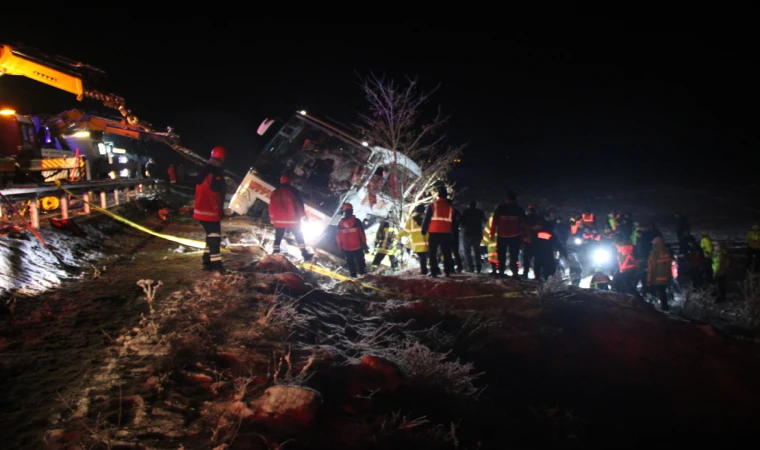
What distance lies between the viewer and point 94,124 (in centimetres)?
1648

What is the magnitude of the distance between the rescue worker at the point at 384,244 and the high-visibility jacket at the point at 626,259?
16.9 ft

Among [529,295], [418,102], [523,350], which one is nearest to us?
[523,350]

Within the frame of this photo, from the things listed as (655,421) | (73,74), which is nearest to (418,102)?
(655,421)

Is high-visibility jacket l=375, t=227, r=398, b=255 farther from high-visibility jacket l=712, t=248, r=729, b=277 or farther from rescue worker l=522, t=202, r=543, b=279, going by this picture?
high-visibility jacket l=712, t=248, r=729, b=277

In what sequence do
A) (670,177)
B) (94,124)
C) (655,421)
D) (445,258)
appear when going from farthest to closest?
(670,177)
(94,124)
(445,258)
(655,421)

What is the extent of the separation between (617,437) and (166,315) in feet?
16.0

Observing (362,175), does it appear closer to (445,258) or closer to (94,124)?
(445,258)

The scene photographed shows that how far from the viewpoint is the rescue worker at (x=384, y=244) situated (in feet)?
31.8

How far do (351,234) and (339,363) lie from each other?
4.45 m

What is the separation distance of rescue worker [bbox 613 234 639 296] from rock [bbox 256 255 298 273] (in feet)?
23.8

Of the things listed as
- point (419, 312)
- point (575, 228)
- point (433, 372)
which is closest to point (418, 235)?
point (419, 312)

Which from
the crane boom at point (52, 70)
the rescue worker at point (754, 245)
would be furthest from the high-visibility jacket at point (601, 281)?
the crane boom at point (52, 70)

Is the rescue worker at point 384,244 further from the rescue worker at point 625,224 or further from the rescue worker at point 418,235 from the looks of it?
the rescue worker at point 625,224

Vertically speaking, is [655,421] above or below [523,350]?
below
